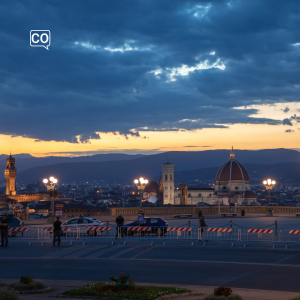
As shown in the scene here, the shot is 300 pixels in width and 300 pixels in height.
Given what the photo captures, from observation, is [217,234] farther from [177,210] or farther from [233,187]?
[233,187]

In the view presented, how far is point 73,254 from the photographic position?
850 inches

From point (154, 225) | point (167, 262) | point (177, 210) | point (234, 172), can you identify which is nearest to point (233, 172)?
point (234, 172)

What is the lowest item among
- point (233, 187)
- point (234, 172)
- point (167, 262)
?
point (167, 262)

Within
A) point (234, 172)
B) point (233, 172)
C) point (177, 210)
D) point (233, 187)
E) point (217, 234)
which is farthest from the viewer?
point (233, 172)

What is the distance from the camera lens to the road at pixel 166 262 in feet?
50.7

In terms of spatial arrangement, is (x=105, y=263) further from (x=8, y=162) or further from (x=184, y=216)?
(x=8, y=162)

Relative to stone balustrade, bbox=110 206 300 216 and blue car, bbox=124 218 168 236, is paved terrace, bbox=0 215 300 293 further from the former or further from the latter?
stone balustrade, bbox=110 206 300 216

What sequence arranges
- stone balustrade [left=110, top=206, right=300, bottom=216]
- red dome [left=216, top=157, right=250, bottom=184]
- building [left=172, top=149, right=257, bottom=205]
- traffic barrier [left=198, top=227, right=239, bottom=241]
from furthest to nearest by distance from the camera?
red dome [left=216, top=157, right=250, bottom=184] < building [left=172, top=149, right=257, bottom=205] < stone balustrade [left=110, top=206, right=300, bottom=216] < traffic barrier [left=198, top=227, right=239, bottom=241]

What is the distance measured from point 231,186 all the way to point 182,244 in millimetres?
172292

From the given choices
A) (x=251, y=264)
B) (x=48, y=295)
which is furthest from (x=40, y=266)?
(x=251, y=264)

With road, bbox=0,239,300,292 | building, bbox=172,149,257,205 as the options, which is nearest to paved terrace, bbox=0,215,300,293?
road, bbox=0,239,300,292

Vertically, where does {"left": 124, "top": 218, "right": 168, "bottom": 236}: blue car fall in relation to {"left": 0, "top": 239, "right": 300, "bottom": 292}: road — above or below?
above

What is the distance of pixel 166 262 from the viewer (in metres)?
19.1

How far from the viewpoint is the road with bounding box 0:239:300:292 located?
15.5 metres
